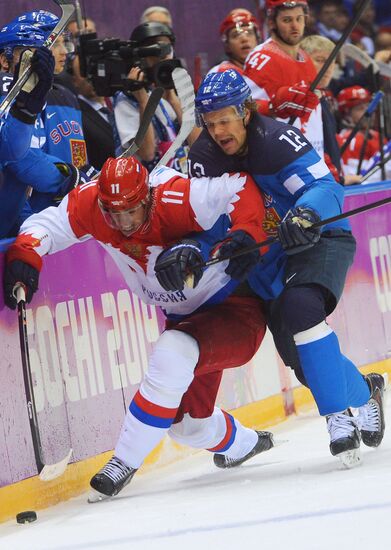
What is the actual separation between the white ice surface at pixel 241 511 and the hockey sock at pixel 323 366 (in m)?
0.23

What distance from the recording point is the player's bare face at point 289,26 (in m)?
5.84

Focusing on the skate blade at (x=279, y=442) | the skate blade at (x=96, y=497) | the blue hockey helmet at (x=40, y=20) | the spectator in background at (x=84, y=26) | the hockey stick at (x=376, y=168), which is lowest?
the skate blade at (x=279, y=442)

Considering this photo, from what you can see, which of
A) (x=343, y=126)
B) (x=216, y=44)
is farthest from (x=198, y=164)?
(x=343, y=126)

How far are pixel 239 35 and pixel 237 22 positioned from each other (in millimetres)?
69

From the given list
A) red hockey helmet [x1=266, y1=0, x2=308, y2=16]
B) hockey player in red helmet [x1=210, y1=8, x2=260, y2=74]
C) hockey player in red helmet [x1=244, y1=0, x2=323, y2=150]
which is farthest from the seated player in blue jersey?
hockey player in red helmet [x1=210, y1=8, x2=260, y2=74]

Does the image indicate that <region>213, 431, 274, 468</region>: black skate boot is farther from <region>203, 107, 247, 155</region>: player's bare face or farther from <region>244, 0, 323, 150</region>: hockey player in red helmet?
<region>244, 0, 323, 150</region>: hockey player in red helmet

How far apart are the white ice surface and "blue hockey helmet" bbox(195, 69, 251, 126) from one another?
1.27 meters

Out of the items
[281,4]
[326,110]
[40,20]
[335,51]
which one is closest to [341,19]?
[326,110]

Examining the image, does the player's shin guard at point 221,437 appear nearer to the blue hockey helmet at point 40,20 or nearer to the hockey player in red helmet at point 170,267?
the hockey player in red helmet at point 170,267

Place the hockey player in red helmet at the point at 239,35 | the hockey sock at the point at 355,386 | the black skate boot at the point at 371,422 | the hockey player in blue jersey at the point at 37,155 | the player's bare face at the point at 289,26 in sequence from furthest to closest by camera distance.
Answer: the hockey player in red helmet at the point at 239,35, the player's bare face at the point at 289,26, the hockey player in blue jersey at the point at 37,155, the black skate boot at the point at 371,422, the hockey sock at the point at 355,386

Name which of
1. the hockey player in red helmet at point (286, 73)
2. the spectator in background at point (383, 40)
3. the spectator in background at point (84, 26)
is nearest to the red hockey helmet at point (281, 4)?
the hockey player in red helmet at point (286, 73)

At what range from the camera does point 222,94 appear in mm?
4164

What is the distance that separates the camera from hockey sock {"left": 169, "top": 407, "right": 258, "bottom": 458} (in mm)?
4340

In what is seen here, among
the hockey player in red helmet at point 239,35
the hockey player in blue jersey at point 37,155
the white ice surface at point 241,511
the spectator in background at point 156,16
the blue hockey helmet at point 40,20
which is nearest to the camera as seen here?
the white ice surface at point 241,511
